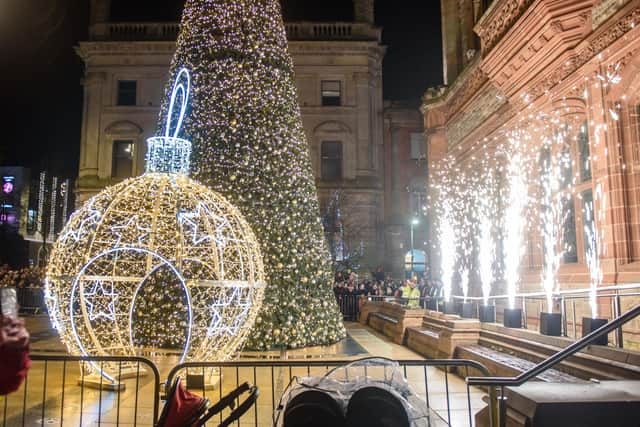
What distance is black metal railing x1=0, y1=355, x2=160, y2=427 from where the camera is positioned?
6.34 metres

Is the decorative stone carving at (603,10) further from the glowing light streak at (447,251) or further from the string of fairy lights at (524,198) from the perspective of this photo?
the glowing light streak at (447,251)

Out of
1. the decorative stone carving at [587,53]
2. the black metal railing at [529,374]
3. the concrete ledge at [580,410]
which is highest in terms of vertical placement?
the decorative stone carving at [587,53]

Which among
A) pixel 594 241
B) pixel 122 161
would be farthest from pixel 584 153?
pixel 122 161

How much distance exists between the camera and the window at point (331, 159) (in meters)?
35.8

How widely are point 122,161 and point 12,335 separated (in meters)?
36.5

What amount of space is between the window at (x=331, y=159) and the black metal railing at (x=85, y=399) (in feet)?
88.6

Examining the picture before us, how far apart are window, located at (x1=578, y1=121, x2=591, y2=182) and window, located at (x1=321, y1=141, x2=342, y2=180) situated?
23983 mm

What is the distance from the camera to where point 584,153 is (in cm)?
1208

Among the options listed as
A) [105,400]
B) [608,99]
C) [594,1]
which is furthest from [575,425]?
[594,1]

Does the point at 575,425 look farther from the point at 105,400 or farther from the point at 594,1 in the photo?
the point at 594,1

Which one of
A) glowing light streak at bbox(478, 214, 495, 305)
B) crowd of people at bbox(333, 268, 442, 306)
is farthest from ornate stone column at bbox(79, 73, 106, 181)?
glowing light streak at bbox(478, 214, 495, 305)

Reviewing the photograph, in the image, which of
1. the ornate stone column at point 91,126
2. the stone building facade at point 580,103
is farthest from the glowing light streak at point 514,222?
the ornate stone column at point 91,126

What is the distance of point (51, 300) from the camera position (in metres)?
7.74

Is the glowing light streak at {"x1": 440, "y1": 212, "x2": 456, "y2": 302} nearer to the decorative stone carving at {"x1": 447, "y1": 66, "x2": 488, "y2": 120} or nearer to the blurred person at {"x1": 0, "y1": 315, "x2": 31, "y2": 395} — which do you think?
the decorative stone carving at {"x1": 447, "y1": 66, "x2": 488, "y2": 120}
